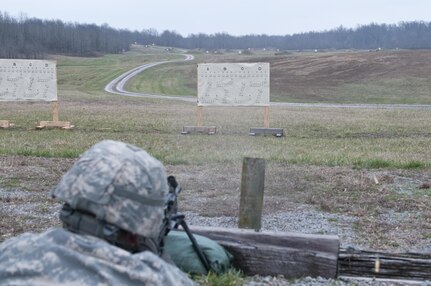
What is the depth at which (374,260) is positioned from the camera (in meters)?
4.71

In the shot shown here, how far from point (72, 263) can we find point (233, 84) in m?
15.8

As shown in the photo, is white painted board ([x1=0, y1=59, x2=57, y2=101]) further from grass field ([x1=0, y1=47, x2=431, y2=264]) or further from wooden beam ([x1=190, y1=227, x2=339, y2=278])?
wooden beam ([x1=190, y1=227, x2=339, y2=278])

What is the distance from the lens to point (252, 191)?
5.14 meters

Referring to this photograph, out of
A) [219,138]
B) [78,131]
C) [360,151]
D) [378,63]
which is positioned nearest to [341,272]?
[360,151]

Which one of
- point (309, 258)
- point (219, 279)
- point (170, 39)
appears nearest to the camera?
point (219, 279)

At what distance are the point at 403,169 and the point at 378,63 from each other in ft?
170

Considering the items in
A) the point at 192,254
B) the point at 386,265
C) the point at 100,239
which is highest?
the point at 100,239

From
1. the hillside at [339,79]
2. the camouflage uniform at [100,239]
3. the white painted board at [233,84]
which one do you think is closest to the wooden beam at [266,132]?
the white painted board at [233,84]

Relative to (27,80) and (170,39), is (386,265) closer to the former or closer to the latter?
(27,80)

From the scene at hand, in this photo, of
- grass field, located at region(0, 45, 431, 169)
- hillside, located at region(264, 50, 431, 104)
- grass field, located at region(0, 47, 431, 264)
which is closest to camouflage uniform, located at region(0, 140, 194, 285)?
grass field, located at region(0, 47, 431, 264)

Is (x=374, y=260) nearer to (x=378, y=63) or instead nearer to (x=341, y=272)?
(x=341, y=272)

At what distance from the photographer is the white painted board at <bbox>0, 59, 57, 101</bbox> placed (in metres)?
18.9

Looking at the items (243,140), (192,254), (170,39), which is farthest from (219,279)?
(170,39)

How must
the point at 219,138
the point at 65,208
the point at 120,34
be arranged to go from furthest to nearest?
the point at 120,34
the point at 219,138
the point at 65,208
